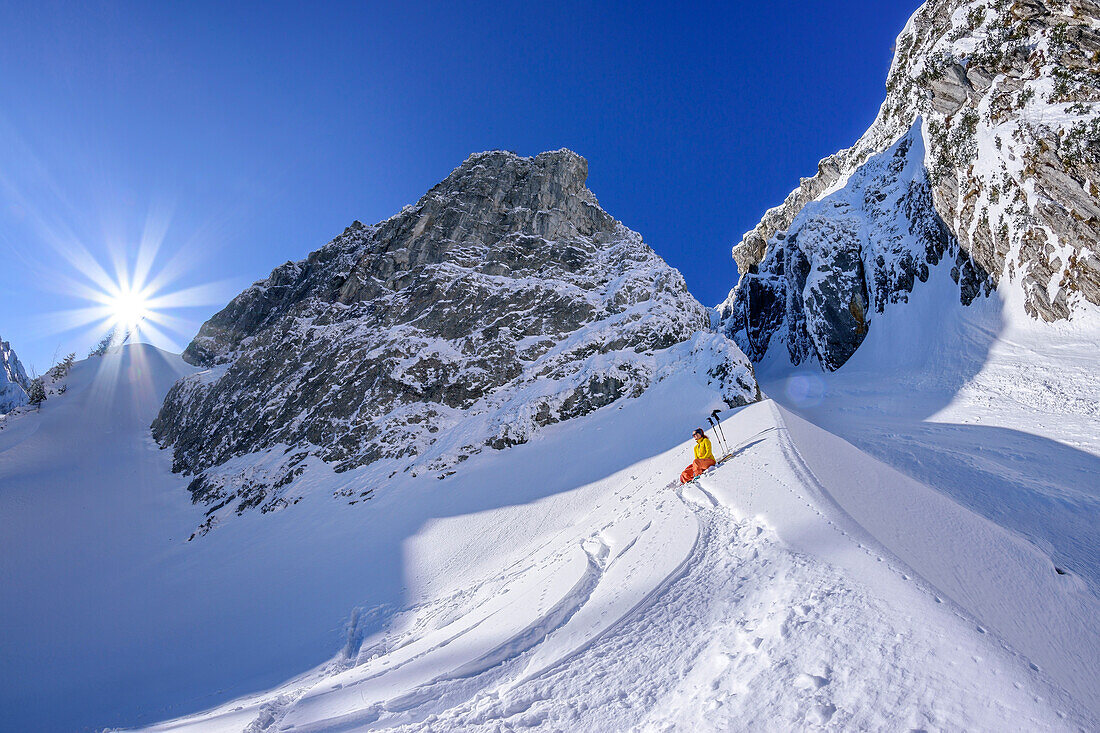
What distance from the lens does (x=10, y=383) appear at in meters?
37.0

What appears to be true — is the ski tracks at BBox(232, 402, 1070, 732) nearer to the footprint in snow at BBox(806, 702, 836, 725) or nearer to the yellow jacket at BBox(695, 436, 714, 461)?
the footprint in snow at BBox(806, 702, 836, 725)

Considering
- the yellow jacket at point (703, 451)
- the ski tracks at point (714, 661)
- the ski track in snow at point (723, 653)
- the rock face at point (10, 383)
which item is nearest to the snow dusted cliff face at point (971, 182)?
the yellow jacket at point (703, 451)

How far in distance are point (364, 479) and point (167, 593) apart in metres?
8.48

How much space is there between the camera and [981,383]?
2062 centimetres

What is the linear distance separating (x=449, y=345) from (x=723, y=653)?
1096 inches

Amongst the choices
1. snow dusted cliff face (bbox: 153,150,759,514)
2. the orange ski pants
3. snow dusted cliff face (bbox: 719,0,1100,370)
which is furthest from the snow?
snow dusted cliff face (bbox: 719,0,1100,370)

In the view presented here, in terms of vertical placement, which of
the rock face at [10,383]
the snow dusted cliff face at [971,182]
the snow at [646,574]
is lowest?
the snow at [646,574]

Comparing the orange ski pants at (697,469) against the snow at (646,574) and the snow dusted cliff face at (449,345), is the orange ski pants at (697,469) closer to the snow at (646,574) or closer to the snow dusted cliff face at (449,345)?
the snow at (646,574)

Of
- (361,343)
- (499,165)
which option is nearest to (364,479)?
(361,343)

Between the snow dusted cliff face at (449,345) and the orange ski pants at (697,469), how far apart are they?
43.0ft

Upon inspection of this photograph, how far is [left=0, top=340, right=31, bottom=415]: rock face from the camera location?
35.9 metres

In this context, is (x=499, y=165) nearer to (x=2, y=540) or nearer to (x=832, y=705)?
(x=2, y=540)

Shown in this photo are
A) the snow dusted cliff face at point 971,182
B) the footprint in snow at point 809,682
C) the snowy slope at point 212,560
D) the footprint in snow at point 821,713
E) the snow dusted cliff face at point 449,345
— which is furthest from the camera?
the snow dusted cliff face at point 449,345

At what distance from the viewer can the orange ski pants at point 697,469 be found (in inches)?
373
